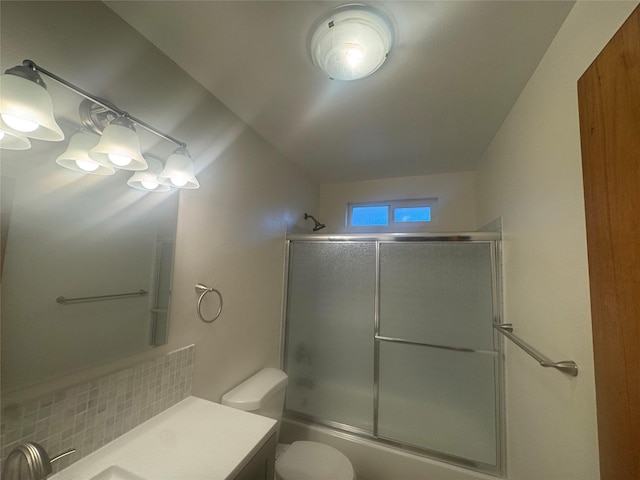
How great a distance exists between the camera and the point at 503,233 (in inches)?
60.7

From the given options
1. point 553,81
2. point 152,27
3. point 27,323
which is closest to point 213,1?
point 152,27

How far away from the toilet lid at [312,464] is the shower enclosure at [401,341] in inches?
17.1

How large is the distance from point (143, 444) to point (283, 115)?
1.73m

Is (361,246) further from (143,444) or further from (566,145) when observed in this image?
(143,444)

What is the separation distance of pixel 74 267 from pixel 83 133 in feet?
1.47

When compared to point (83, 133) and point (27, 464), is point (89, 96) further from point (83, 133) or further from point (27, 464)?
point (27, 464)

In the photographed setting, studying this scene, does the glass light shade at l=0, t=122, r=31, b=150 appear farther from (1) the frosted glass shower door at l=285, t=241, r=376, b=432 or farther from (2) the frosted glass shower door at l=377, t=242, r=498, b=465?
(2) the frosted glass shower door at l=377, t=242, r=498, b=465

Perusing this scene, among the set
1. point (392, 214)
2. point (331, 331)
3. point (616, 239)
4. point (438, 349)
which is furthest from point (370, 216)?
point (616, 239)

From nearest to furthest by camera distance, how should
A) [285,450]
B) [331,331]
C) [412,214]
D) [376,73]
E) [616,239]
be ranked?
[616,239]
[376,73]
[285,450]
[331,331]
[412,214]

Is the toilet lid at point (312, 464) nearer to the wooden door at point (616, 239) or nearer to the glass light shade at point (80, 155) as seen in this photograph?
the wooden door at point (616, 239)

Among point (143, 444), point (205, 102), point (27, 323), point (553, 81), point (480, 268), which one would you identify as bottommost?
point (143, 444)

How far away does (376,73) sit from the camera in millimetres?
1156

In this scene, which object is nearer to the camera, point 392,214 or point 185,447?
point 185,447

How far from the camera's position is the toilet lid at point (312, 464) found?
53.4 inches
